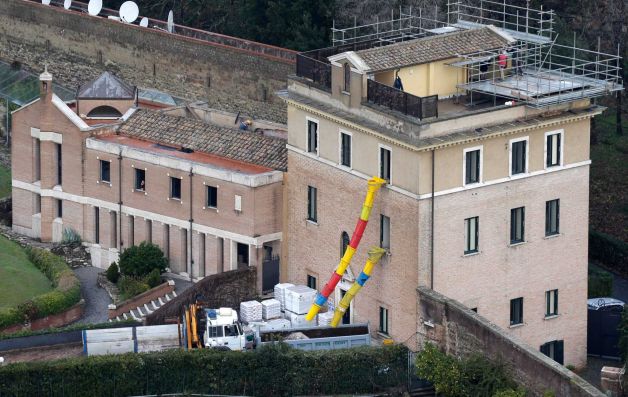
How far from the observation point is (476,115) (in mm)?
83312

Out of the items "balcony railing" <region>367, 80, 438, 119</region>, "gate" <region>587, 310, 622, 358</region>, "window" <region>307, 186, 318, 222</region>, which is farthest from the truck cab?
"gate" <region>587, 310, 622, 358</region>

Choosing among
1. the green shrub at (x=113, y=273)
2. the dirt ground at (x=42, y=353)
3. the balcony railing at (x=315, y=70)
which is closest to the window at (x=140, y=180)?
the green shrub at (x=113, y=273)


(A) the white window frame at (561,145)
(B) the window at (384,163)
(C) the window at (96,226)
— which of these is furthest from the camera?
(C) the window at (96,226)

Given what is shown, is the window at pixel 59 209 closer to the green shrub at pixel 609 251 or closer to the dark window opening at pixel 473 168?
the green shrub at pixel 609 251

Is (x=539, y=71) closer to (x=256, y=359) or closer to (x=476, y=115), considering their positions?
(x=476, y=115)

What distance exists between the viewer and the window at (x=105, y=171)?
323 feet

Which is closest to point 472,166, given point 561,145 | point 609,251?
point 561,145

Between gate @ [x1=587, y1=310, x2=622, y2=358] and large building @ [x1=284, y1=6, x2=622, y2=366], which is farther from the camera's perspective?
gate @ [x1=587, y1=310, x2=622, y2=358]

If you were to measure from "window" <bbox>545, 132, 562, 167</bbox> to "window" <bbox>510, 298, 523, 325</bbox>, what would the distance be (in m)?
5.59

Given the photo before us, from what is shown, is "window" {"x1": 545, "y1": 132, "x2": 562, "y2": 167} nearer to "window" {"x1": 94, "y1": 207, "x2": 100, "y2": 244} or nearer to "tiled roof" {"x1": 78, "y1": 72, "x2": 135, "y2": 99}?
"window" {"x1": 94, "y1": 207, "x2": 100, "y2": 244}

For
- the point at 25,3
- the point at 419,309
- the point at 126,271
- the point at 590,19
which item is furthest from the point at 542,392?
the point at 25,3

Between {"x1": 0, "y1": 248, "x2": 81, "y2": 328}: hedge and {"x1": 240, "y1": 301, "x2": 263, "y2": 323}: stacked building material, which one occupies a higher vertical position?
{"x1": 240, "y1": 301, "x2": 263, "y2": 323}: stacked building material

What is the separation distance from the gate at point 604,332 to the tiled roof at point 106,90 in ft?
84.2

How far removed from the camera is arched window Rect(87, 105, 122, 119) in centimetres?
10169
